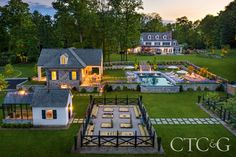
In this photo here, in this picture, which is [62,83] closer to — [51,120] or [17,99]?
[17,99]

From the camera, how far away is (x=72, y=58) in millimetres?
44969

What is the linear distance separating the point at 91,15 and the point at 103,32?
477 cm

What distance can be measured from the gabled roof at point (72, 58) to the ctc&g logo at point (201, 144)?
80.6 feet

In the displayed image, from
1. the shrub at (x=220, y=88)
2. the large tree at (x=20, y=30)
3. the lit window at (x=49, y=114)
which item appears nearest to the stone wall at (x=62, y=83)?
the lit window at (x=49, y=114)

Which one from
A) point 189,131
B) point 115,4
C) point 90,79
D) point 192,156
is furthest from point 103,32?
point 192,156

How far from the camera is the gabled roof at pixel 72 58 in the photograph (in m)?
43.9

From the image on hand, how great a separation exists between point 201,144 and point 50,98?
597 inches

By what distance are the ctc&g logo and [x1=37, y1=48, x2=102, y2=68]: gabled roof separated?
24.6 m

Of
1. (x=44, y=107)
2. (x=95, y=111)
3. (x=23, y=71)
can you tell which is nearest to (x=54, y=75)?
(x=95, y=111)

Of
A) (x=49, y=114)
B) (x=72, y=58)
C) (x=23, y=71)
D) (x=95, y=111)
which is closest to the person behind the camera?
(x=49, y=114)

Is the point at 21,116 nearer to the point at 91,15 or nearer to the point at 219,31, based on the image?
the point at 91,15

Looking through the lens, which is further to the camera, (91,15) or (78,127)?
(91,15)

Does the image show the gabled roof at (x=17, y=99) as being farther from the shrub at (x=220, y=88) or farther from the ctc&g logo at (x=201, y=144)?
the shrub at (x=220, y=88)

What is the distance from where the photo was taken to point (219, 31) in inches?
3829
